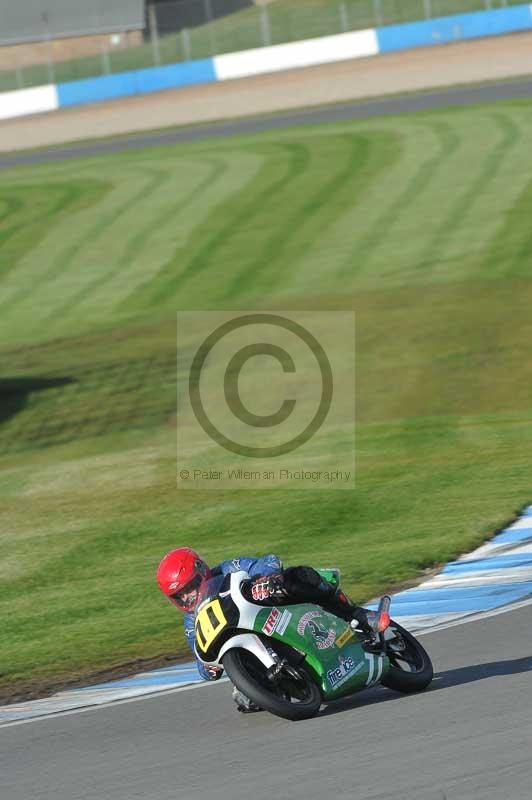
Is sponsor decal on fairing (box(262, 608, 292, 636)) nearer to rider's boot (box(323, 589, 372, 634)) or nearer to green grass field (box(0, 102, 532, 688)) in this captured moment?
rider's boot (box(323, 589, 372, 634))

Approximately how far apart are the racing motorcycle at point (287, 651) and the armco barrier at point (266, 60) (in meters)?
42.9

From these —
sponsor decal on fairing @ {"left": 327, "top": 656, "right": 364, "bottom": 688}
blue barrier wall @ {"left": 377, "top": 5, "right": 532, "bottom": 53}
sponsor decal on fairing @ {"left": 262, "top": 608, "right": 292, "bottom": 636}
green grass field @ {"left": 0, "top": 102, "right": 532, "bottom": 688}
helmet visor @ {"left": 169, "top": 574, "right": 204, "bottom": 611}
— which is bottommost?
green grass field @ {"left": 0, "top": 102, "right": 532, "bottom": 688}

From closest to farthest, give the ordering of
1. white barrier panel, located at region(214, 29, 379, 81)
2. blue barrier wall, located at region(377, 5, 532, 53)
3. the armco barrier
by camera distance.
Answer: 1. blue barrier wall, located at region(377, 5, 532, 53)
2. the armco barrier
3. white barrier panel, located at region(214, 29, 379, 81)

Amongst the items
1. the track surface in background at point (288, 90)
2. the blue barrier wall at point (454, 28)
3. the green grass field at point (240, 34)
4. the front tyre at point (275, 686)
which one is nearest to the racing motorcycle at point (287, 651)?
the front tyre at point (275, 686)

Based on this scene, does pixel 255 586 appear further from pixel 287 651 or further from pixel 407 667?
pixel 407 667

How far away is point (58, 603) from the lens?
37.8 ft

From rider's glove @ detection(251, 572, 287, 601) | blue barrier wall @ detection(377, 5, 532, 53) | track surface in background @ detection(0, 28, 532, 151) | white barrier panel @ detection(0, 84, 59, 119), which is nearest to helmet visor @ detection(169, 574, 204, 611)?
rider's glove @ detection(251, 572, 287, 601)

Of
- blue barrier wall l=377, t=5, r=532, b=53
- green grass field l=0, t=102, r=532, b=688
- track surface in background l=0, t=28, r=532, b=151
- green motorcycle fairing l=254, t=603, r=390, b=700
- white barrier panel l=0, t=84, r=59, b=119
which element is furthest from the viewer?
white barrier panel l=0, t=84, r=59, b=119

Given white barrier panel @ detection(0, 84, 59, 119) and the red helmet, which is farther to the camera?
white barrier panel @ detection(0, 84, 59, 119)

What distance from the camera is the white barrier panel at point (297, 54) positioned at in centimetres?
4934

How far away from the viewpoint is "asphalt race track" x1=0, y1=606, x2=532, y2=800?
592 cm

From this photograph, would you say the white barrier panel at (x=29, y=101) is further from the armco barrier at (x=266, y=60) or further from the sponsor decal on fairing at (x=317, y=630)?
the sponsor decal on fairing at (x=317, y=630)

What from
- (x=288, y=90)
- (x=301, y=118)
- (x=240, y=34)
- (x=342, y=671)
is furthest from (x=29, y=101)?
(x=342, y=671)

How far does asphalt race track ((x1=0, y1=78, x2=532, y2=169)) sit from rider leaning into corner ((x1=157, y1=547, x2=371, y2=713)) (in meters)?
33.8
